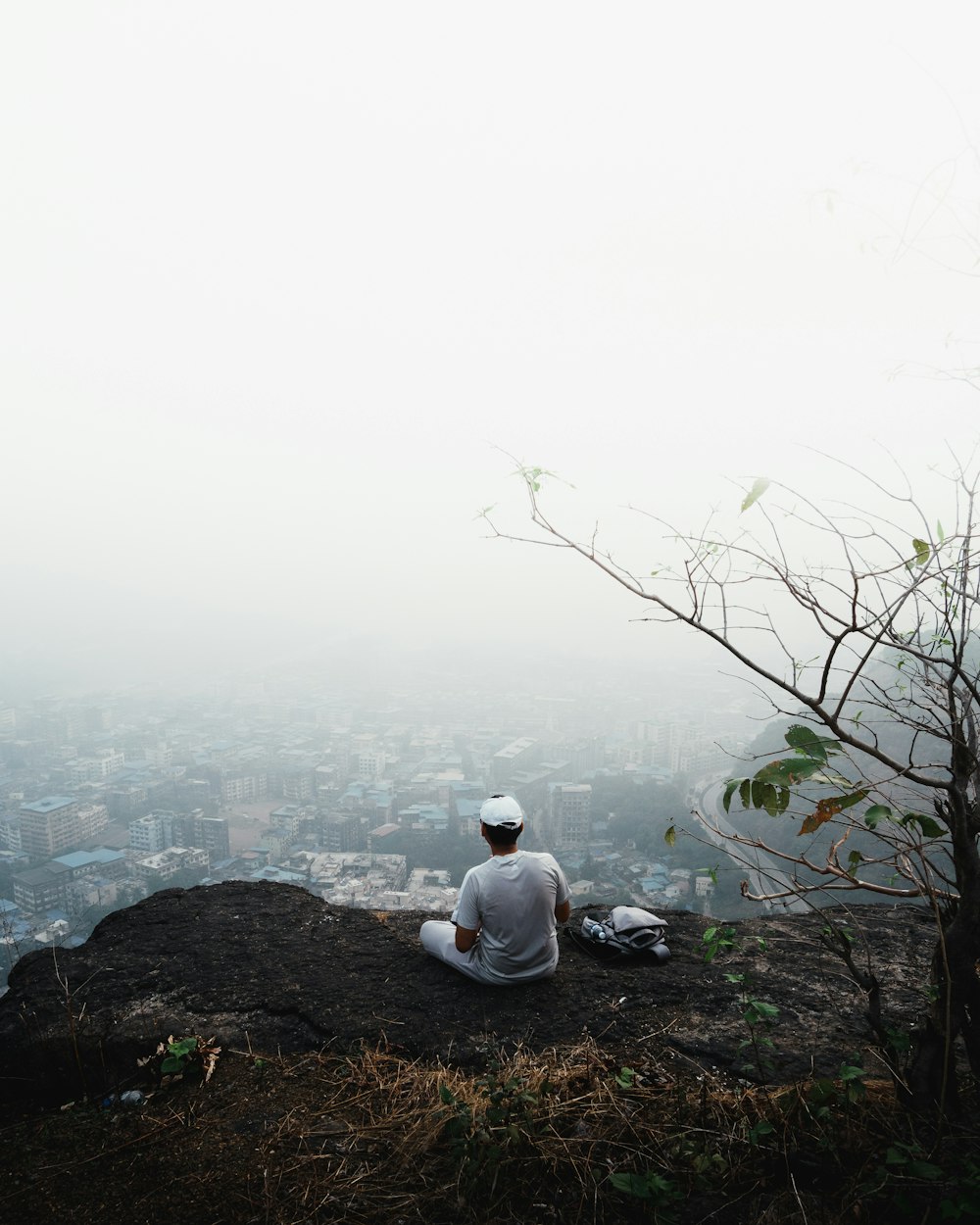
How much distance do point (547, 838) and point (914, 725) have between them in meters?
14.2

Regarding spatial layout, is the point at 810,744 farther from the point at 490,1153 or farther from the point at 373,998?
the point at 373,998

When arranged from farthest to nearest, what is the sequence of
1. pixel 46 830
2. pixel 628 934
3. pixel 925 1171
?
pixel 46 830, pixel 628 934, pixel 925 1171

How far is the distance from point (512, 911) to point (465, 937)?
0.89 feet

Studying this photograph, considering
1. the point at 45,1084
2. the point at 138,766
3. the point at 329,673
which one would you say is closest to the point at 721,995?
the point at 45,1084

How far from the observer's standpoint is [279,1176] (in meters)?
1.91

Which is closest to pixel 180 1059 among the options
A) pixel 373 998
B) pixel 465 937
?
pixel 373 998

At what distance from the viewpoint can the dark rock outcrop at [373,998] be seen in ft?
8.66

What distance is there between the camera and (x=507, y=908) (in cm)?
304

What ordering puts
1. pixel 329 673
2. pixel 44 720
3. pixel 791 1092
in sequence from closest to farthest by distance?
pixel 791 1092
pixel 44 720
pixel 329 673

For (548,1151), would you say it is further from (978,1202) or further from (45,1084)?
(45,1084)

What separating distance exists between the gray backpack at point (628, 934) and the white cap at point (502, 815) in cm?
94

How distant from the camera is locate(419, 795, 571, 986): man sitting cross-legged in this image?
9.99ft

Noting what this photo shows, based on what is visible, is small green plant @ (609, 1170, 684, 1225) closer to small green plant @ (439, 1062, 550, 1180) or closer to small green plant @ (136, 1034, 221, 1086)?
small green plant @ (439, 1062, 550, 1180)

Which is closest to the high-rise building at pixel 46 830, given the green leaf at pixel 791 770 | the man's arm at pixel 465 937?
the man's arm at pixel 465 937
